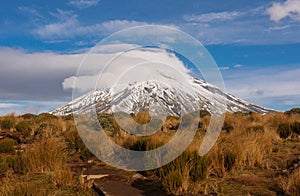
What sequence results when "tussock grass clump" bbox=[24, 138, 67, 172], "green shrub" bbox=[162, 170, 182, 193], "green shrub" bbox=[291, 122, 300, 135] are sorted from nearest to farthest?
"green shrub" bbox=[162, 170, 182, 193] < "tussock grass clump" bbox=[24, 138, 67, 172] < "green shrub" bbox=[291, 122, 300, 135]

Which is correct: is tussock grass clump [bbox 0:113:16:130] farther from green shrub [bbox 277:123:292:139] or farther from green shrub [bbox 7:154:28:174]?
green shrub [bbox 277:123:292:139]

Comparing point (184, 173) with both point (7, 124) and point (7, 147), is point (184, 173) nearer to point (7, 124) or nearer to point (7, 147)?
point (7, 147)

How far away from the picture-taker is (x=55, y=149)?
8.91 metres

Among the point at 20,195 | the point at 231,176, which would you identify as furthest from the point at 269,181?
the point at 20,195

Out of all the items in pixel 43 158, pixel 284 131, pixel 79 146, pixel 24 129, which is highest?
pixel 24 129

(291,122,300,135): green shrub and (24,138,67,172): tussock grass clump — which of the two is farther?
(291,122,300,135): green shrub

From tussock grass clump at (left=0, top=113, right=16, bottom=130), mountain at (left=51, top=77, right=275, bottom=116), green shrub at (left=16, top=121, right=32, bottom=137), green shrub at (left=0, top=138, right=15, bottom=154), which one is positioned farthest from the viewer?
tussock grass clump at (left=0, top=113, right=16, bottom=130)

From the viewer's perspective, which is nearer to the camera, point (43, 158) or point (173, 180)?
point (173, 180)

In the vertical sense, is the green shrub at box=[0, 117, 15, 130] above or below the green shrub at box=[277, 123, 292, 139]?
above

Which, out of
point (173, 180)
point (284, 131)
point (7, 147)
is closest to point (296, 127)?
point (284, 131)

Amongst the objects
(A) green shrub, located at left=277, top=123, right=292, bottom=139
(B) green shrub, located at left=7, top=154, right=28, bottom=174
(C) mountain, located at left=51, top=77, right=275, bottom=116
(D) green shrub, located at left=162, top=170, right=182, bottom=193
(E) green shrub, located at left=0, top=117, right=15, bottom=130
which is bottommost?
(D) green shrub, located at left=162, top=170, right=182, bottom=193

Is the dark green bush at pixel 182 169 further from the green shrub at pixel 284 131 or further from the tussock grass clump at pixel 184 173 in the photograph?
the green shrub at pixel 284 131

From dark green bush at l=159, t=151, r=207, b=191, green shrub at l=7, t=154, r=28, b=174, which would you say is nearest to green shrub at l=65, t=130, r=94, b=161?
green shrub at l=7, t=154, r=28, b=174

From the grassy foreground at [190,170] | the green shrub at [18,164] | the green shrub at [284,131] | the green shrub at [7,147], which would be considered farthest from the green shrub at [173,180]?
the green shrub at [284,131]
